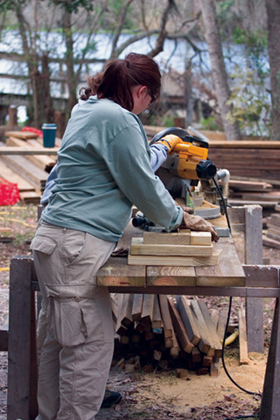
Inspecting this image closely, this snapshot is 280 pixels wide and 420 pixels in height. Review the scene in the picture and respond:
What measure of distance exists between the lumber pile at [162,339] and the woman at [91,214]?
117cm

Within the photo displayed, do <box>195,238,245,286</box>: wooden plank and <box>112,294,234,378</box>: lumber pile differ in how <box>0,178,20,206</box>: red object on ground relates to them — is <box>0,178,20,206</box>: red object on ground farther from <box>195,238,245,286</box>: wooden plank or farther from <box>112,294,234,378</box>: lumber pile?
<box>195,238,245,286</box>: wooden plank

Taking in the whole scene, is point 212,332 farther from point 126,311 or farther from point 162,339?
point 126,311

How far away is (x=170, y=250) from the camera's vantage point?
219cm

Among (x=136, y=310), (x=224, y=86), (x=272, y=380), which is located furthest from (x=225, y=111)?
(x=272, y=380)

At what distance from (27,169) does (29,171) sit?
16 centimetres

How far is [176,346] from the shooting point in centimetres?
344

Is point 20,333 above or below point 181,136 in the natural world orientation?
below

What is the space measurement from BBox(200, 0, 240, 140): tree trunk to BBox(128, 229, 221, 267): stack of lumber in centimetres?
964

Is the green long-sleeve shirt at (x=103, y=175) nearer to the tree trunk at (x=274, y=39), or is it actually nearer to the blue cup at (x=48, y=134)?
the blue cup at (x=48, y=134)

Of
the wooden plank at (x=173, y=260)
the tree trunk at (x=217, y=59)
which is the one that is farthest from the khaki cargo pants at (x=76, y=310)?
the tree trunk at (x=217, y=59)

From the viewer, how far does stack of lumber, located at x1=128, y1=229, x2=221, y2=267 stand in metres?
2.17

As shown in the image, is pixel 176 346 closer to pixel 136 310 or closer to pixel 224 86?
pixel 136 310

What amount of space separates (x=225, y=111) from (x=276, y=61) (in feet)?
5.60

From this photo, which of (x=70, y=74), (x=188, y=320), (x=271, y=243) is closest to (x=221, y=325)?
(x=188, y=320)
